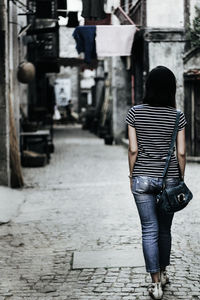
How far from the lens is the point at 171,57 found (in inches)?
690

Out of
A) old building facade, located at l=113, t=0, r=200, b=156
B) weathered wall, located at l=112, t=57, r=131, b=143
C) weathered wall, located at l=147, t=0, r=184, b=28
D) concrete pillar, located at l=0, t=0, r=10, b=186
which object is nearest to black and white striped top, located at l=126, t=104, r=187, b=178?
concrete pillar, located at l=0, t=0, r=10, b=186

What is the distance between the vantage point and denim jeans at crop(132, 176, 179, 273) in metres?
4.77

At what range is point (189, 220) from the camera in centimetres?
831

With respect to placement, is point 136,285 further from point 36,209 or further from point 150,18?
point 150,18

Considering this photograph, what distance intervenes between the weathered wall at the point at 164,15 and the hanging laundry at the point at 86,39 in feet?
6.58

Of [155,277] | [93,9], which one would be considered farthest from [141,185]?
[93,9]

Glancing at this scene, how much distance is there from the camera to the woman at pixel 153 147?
4.76 metres

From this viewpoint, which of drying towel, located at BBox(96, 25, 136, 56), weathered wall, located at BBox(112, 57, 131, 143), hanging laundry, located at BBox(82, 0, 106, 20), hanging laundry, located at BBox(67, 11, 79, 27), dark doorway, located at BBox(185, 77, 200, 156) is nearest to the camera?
hanging laundry, located at BBox(82, 0, 106, 20)

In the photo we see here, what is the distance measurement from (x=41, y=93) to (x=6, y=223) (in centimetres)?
2932

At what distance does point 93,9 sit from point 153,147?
852 cm

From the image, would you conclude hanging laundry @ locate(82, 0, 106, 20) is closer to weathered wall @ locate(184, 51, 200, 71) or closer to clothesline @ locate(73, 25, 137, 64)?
clothesline @ locate(73, 25, 137, 64)

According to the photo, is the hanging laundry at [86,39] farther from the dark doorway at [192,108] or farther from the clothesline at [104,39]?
the dark doorway at [192,108]

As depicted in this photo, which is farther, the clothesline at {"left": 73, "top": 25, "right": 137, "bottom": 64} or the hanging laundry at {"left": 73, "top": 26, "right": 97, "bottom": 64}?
the clothesline at {"left": 73, "top": 25, "right": 137, "bottom": 64}

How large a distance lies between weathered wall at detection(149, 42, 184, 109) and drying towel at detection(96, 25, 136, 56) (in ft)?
3.04
